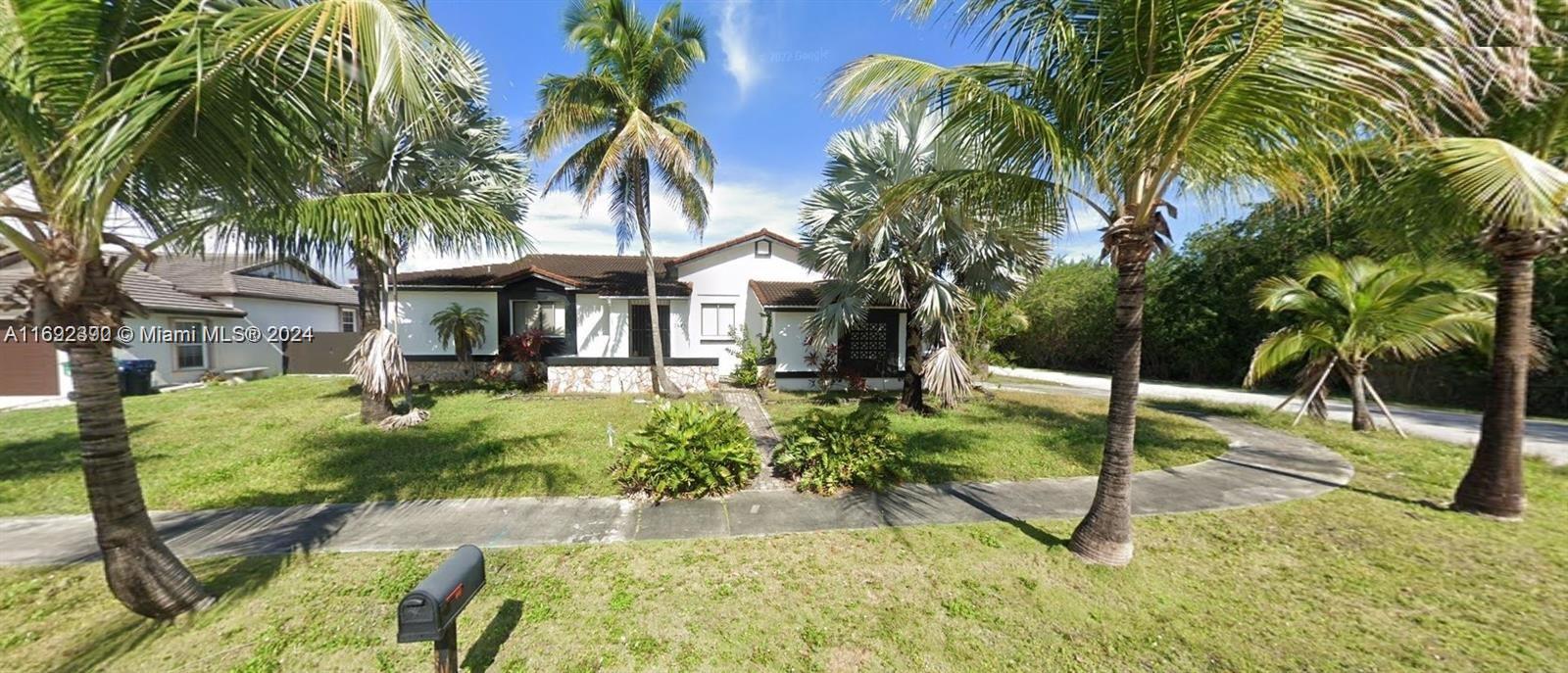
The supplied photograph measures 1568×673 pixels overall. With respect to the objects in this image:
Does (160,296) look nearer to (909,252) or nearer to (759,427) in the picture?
(759,427)

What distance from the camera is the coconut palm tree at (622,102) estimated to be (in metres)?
11.6

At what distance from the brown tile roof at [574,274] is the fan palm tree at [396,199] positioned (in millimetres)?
4062

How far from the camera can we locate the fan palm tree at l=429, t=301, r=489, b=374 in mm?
14750

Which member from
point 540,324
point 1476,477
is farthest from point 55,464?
point 1476,477

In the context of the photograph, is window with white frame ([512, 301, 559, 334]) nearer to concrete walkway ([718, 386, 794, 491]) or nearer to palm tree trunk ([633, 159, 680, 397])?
palm tree trunk ([633, 159, 680, 397])

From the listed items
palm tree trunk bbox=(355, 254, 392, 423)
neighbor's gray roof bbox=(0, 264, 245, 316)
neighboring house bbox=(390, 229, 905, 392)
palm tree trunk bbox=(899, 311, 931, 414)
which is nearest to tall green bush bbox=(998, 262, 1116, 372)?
neighboring house bbox=(390, 229, 905, 392)

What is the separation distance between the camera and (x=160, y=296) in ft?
50.1

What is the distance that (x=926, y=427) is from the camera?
31.5 ft

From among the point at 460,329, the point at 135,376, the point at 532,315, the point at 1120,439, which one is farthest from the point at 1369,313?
the point at 135,376

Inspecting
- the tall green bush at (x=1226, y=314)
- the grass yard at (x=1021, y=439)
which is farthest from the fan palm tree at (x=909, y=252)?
the tall green bush at (x=1226, y=314)

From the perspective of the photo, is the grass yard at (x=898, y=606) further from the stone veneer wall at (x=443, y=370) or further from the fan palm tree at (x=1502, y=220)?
the stone veneer wall at (x=443, y=370)

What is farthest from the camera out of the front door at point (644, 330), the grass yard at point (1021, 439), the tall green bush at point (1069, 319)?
the tall green bush at point (1069, 319)

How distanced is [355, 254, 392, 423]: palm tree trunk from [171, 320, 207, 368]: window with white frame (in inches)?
476

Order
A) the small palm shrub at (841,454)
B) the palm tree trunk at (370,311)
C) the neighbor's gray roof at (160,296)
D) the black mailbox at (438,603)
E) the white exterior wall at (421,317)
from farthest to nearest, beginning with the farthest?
the white exterior wall at (421,317), the neighbor's gray roof at (160,296), the palm tree trunk at (370,311), the small palm shrub at (841,454), the black mailbox at (438,603)
